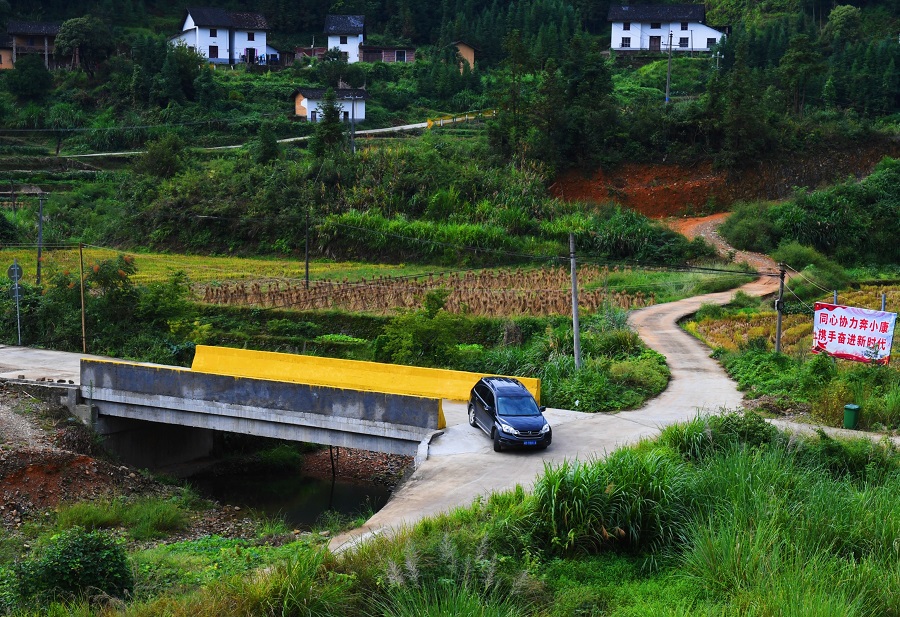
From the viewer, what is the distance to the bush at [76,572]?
43.7 ft

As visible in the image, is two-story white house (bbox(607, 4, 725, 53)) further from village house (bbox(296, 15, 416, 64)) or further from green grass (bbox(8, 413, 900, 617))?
green grass (bbox(8, 413, 900, 617))

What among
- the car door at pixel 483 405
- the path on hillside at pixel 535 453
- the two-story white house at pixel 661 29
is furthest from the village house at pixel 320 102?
the car door at pixel 483 405

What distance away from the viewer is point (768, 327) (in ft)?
102

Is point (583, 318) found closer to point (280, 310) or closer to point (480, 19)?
point (280, 310)

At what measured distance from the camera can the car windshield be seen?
19.4 m

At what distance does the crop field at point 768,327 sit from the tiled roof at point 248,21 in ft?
192

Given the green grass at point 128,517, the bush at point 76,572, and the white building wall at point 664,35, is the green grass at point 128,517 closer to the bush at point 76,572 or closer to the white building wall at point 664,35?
the bush at point 76,572

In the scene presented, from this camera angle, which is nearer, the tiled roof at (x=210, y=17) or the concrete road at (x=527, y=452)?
the concrete road at (x=527, y=452)

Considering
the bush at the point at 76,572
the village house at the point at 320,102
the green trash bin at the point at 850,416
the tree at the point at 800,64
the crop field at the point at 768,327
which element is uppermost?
the tree at the point at 800,64

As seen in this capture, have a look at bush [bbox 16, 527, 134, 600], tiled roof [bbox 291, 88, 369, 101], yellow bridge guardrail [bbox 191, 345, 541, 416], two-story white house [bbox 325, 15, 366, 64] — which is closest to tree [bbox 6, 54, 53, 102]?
A: tiled roof [bbox 291, 88, 369, 101]

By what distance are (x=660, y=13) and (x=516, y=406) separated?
66676 millimetres

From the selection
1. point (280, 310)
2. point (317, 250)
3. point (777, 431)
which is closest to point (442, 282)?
point (280, 310)

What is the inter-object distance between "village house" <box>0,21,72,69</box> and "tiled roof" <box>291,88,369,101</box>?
23.9m

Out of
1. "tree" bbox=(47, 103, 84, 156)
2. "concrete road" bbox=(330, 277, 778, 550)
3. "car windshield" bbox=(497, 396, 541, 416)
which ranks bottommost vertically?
"concrete road" bbox=(330, 277, 778, 550)
